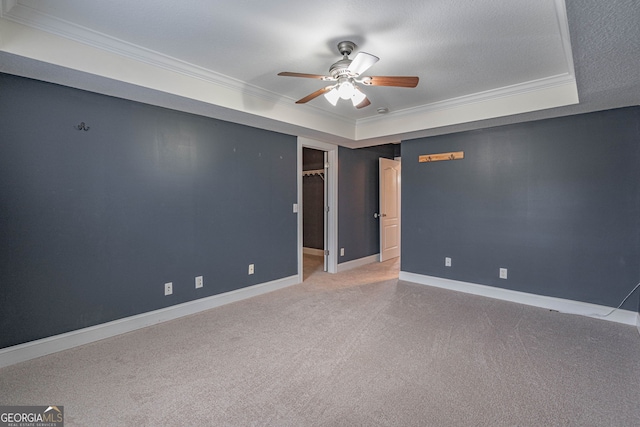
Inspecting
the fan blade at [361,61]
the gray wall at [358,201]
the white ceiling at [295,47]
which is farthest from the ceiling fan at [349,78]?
the gray wall at [358,201]

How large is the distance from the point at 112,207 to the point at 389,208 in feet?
15.9

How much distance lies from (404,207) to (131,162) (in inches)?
147

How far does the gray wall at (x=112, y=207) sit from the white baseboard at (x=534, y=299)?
8.37ft

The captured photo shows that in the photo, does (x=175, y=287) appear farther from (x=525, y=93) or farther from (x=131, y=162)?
(x=525, y=93)

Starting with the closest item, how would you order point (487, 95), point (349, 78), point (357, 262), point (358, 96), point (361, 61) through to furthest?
point (361, 61) < point (349, 78) < point (358, 96) < point (487, 95) < point (357, 262)

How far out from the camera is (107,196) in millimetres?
2832

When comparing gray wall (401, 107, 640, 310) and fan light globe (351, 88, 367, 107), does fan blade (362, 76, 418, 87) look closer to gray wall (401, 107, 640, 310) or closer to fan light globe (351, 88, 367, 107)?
fan light globe (351, 88, 367, 107)

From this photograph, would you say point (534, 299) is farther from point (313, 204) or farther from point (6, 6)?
point (6, 6)

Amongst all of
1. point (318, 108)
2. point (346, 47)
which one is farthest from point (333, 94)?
point (318, 108)

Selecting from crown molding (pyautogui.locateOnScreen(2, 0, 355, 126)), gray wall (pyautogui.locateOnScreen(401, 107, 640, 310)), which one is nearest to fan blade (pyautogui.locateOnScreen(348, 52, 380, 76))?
crown molding (pyautogui.locateOnScreen(2, 0, 355, 126))

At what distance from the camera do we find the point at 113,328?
2.86 meters

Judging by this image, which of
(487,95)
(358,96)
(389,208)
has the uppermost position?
(487,95)

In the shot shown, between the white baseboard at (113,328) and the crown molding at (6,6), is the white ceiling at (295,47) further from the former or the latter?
the white baseboard at (113,328)

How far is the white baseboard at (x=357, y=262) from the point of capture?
5427 mm
